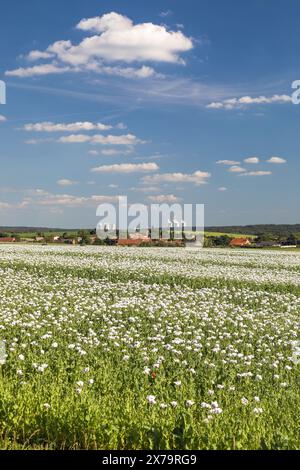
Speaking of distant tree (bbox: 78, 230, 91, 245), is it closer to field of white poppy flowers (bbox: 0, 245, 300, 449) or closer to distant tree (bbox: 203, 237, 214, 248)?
distant tree (bbox: 203, 237, 214, 248)

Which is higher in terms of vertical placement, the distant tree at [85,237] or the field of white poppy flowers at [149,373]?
the distant tree at [85,237]

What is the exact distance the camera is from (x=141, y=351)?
10102 mm

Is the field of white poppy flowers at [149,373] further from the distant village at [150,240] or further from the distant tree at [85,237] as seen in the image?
the distant tree at [85,237]

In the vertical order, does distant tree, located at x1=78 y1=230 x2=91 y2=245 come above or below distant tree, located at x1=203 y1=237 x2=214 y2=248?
above

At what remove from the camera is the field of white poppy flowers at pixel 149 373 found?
220 inches

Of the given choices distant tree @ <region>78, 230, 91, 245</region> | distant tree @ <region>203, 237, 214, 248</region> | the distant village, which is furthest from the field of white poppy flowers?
distant tree @ <region>203, 237, 214, 248</region>

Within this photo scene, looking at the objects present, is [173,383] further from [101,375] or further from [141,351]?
[141,351]

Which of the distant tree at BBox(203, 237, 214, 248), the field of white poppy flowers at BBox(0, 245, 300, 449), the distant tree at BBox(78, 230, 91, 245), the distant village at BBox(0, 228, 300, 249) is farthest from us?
the distant tree at BBox(203, 237, 214, 248)

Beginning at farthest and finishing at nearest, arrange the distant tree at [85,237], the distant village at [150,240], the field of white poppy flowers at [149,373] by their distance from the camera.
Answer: the distant tree at [85,237] < the distant village at [150,240] < the field of white poppy flowers at [149,373]

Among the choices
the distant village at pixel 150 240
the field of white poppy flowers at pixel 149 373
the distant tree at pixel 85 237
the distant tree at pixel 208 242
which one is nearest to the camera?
the field of white poppy flowers at pixel 149 373

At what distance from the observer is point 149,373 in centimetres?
869

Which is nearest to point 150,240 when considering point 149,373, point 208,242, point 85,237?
point 85,237

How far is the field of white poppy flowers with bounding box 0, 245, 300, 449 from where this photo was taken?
5.59 metres

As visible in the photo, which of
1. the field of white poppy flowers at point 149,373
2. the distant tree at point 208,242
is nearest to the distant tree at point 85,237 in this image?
the distant tree at point 208,242
